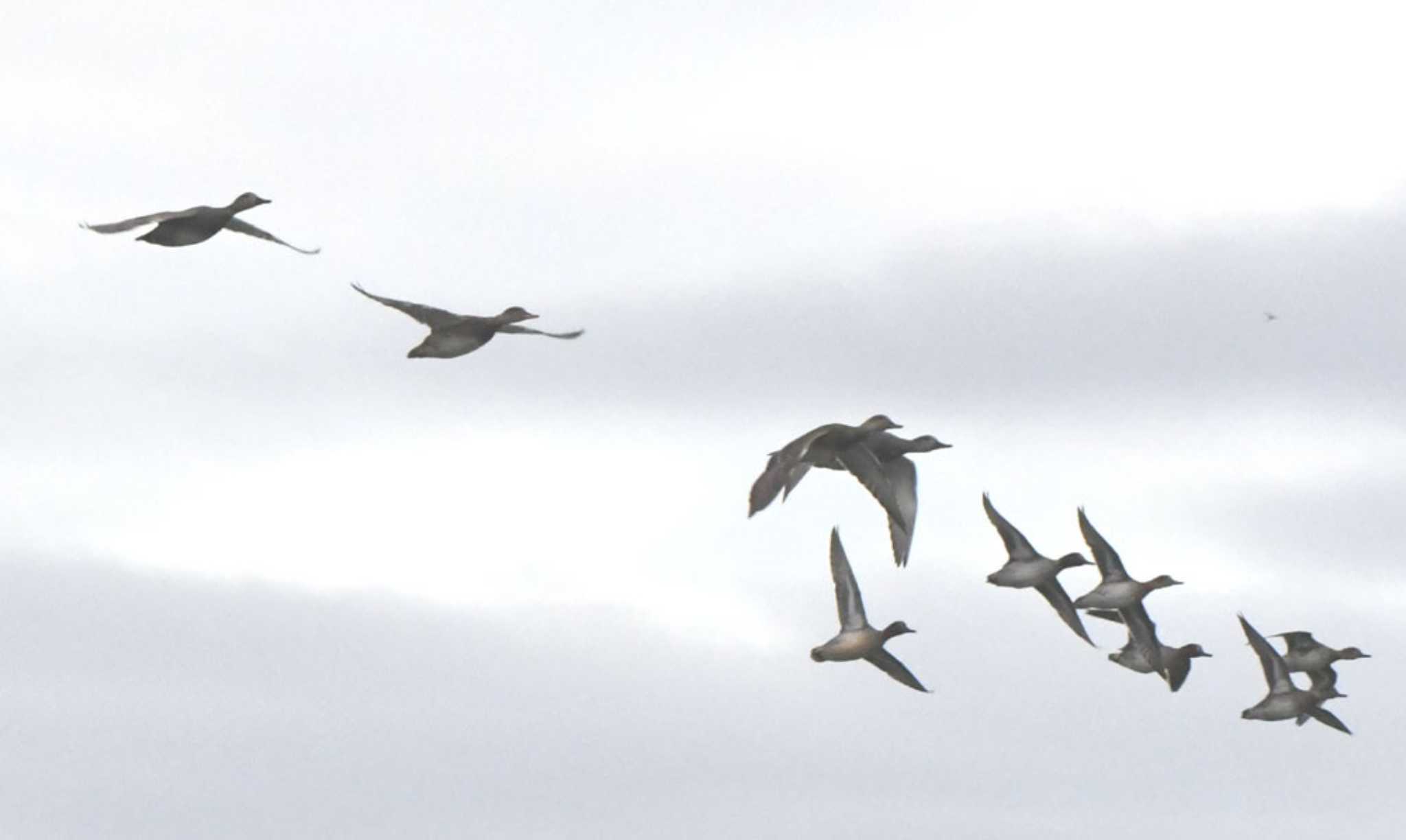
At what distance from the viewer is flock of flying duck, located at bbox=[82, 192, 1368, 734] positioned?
44.9 metres

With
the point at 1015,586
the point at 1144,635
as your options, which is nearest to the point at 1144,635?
the point at 1144,635

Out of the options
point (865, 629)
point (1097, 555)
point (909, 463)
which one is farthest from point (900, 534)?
point (1097, 555)

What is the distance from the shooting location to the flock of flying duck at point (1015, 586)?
46.2 meters

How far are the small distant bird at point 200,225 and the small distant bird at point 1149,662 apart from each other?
19.0m

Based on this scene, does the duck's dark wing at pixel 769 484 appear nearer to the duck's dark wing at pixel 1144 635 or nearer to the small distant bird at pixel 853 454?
the small distant bird at pixel 853 454

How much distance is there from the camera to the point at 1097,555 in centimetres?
5612

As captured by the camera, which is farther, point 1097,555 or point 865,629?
point 1097,555

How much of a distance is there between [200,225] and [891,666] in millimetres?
14526

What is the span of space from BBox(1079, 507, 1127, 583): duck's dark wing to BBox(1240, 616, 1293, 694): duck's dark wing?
12.7 feet

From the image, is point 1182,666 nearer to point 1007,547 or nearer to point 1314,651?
point 1314,651

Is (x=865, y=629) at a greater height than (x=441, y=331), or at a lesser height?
lesser

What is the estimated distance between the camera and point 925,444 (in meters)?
48.9

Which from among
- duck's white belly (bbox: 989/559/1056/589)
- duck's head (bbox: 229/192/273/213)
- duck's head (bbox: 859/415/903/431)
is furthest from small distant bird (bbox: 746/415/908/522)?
duck's head (bbox: 229/192/273/213)

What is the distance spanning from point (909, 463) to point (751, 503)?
8.69m
